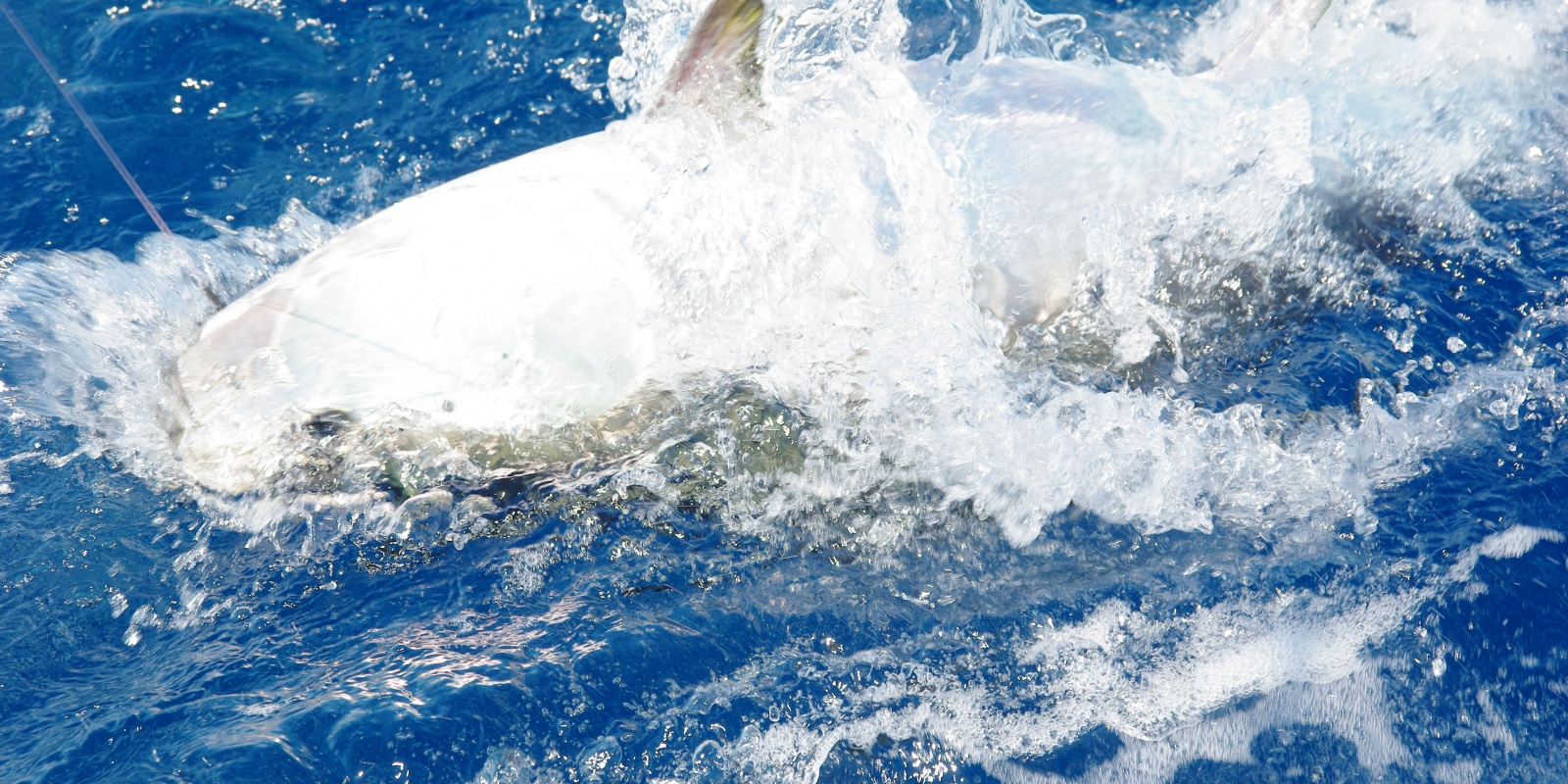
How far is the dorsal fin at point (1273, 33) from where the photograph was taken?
9.54 ft

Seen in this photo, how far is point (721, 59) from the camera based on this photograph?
2521mm

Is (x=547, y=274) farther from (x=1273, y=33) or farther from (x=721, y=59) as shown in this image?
(x=1273, y=33)

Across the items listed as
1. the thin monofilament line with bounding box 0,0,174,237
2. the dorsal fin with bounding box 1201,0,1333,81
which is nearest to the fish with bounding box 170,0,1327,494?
the dorsal fin with bounding box 1201,0,1333,81

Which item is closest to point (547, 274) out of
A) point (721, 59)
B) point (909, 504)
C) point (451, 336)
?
point (451, 336)

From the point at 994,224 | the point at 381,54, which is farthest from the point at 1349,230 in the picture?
the point at 381,54

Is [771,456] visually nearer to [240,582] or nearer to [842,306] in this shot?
[842,306]

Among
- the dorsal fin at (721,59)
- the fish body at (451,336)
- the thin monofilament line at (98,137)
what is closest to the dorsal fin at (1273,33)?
the dorsal fin at (721,59)

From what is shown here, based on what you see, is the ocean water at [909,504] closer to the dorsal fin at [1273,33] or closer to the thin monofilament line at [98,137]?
the dorsal fin at [1273,33]

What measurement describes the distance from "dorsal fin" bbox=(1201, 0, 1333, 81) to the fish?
47 cm

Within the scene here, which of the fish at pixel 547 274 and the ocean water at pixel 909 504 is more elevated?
the fish at pixel 547 274

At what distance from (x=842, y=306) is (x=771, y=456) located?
423 mm

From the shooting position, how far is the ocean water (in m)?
2.23

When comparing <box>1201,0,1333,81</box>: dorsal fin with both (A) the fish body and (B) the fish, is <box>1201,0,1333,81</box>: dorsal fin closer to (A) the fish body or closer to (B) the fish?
(B) the fish

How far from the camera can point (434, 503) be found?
2.49 meters
